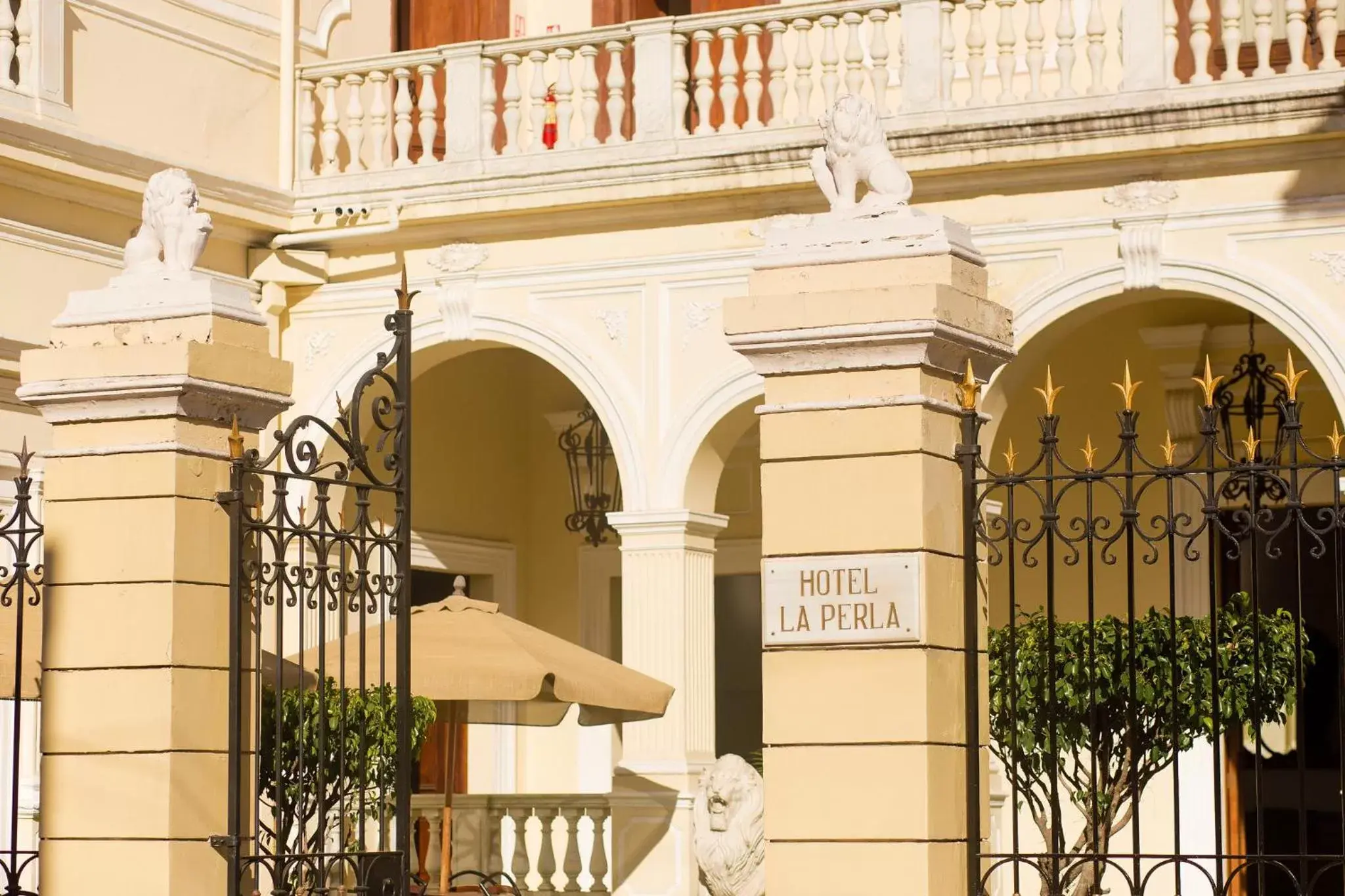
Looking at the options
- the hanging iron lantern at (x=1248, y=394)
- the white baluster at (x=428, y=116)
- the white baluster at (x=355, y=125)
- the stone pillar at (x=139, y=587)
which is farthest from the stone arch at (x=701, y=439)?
the stone pillar at (x=139, y=587)

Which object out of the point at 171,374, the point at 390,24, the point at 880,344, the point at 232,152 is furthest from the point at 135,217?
the point at 880,344

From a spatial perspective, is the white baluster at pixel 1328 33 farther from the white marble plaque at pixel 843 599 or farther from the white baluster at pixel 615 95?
the white marble plaque at pixel 843 599

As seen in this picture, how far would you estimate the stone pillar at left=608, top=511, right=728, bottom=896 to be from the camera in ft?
42.8

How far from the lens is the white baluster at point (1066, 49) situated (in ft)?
40.6

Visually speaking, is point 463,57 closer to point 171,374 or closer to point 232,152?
point 232,152

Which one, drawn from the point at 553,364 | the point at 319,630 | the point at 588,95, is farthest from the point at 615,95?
the point at 319,630

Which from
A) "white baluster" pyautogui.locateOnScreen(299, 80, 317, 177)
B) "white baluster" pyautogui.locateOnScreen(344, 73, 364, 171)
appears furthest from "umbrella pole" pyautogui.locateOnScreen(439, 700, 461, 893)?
"white baluster" pyautogui.locateOnScreen(299, 80, 317, 177)

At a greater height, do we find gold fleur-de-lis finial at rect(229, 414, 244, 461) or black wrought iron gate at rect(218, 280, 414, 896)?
gold fleur-de-lis finial at rect(229, 414, 244, 461)

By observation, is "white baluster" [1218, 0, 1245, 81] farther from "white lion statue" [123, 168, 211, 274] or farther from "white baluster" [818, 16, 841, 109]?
"white lion statue" [123, 168, 211, 274]

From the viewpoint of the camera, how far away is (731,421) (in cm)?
1333

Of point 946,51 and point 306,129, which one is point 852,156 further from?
point 306,129

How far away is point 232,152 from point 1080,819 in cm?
626

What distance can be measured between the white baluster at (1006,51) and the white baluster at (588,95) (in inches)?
91.4

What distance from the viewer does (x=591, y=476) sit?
16.4 metres
